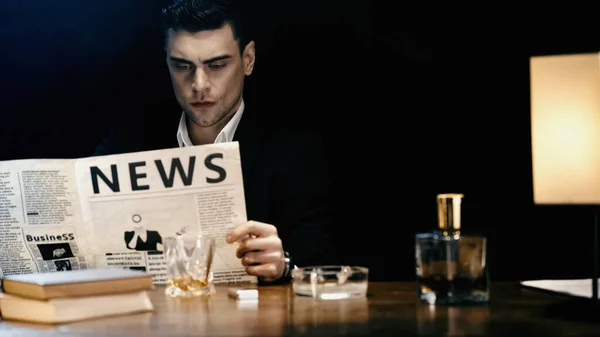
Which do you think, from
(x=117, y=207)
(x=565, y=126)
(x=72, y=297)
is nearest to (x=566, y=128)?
(x=565, y=126)

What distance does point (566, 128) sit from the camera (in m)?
1.25

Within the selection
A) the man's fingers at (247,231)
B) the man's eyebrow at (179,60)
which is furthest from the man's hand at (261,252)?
the man's eyebrow at (179,60)

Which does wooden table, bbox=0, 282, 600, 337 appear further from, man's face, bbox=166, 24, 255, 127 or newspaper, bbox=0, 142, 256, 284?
man's face, bbox=166, 24, 255, 127

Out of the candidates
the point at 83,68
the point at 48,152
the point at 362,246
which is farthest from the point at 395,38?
the point at 48,152

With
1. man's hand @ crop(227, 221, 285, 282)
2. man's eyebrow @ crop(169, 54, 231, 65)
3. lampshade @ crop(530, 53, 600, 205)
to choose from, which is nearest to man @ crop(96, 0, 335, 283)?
man's eyebrow @ crop(169, 54, 231, 65)

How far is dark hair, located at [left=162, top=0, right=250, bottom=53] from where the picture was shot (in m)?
2.43

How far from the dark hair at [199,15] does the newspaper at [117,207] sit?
2.83 ft

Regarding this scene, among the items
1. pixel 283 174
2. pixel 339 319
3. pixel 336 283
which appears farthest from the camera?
pixel 283 174

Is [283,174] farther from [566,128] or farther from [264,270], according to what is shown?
[566,128]

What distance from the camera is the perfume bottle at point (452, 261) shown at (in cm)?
126

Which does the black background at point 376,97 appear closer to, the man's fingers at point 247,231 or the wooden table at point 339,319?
the man's fingers at point 247,231

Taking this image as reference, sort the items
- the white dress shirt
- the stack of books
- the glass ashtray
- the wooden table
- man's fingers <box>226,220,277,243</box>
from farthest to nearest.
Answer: the white dress shirt, man's fingers <box>226,220,277,243</box>, the glass ashtray, the stack of books, the wooden table

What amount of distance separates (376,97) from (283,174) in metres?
0.39

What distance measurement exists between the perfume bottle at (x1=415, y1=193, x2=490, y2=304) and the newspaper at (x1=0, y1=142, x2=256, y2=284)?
518 millimetres
